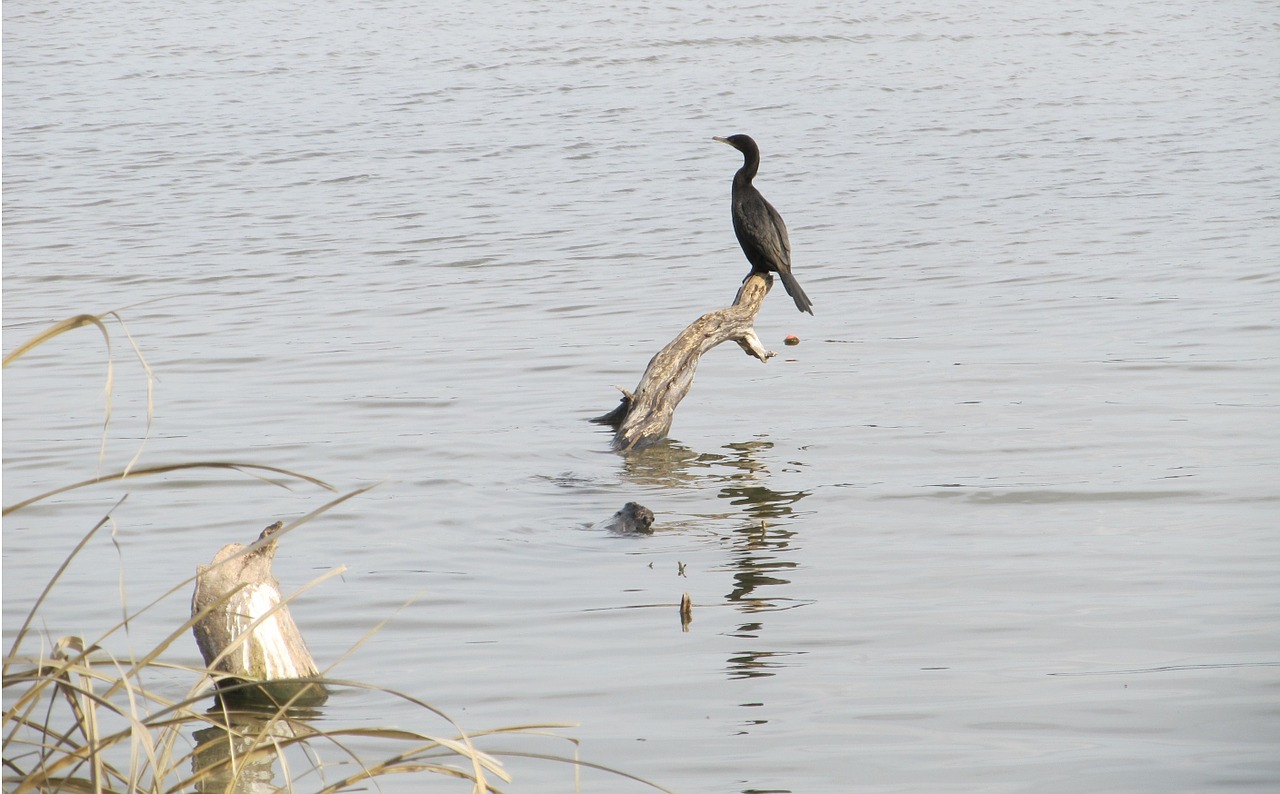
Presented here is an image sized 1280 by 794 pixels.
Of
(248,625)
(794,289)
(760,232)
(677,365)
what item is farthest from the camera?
(794,289)

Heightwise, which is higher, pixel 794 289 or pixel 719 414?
pixel 794 289

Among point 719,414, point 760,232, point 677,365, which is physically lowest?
point 719,414

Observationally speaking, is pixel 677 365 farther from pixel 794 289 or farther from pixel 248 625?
pixel 248 625

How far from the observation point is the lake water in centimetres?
390

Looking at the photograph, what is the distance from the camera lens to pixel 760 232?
7426 millimetres

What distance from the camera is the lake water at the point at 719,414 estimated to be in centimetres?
390

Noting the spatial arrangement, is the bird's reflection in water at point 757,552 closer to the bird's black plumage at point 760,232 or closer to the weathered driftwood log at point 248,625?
the bird's black plumage at point 760,232

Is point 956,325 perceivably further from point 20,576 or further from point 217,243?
point 217,243

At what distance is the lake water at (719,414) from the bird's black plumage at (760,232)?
816 mm

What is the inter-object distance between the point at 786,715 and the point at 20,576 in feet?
9.96

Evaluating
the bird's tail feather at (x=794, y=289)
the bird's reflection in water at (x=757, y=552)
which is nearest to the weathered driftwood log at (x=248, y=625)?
the bird's reflection in water at (x=757, y=552)

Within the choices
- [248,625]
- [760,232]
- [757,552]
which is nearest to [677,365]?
[760,232]

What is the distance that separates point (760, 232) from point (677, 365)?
1029 mm

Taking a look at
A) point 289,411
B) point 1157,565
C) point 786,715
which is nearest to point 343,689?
point 786,715
